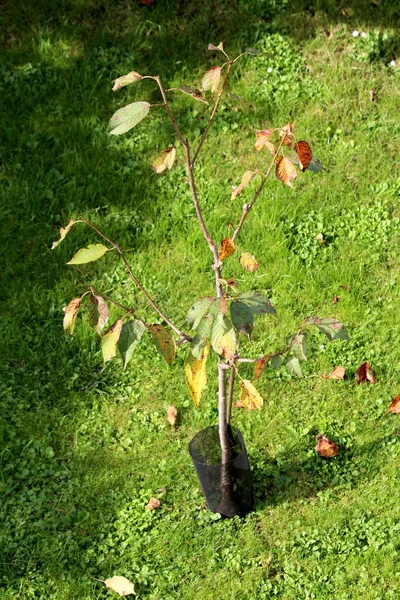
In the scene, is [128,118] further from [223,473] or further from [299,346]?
[223,473]

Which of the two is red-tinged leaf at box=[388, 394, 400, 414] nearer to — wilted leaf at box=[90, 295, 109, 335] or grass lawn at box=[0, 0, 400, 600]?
grass lawn at box=[0, 0, 400, 600]

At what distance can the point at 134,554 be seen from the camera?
3963 millimetres

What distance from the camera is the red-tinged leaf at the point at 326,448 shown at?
4242 mm

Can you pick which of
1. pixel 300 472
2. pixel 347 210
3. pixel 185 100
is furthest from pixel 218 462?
pixel 185 100

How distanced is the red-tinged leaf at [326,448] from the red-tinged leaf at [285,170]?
4.56 feet

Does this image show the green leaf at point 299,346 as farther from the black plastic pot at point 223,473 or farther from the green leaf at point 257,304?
the black plastic pot at point 223,473

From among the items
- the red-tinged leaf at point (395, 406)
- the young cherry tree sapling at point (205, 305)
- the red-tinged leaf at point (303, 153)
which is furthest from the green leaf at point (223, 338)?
the red-tinged leaf at point (395, 406)

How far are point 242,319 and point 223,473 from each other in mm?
935

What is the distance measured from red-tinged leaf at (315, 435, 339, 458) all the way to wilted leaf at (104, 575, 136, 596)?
1037 millimetres

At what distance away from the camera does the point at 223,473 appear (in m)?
3.95

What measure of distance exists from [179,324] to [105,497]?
1.08m

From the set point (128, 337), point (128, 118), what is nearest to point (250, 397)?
point (128, 337)

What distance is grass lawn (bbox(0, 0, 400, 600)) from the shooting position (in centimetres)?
397

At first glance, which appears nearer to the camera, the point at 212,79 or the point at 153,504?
the point at 212,79
